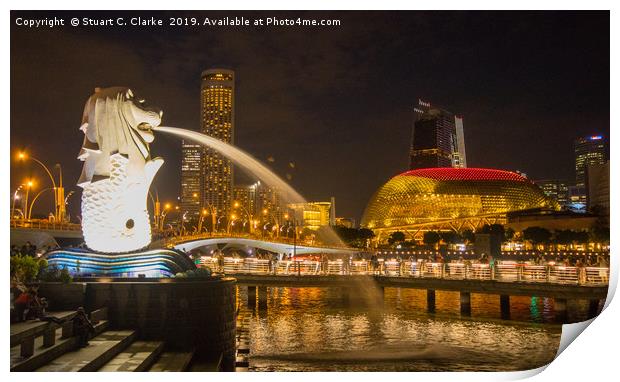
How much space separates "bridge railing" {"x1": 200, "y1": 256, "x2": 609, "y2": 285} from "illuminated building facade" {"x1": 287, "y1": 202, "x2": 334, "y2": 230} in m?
93.5

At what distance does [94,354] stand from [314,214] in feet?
401

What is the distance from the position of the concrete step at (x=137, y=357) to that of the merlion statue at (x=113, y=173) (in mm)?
3931

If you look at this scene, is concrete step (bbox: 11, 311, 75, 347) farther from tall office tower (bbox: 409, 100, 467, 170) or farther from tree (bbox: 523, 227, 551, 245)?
tall office tower (bbox: 409, 100, 467, 170)

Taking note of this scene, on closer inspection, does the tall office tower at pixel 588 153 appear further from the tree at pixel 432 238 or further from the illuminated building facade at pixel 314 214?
the illuminated building facade at pixel 314 214

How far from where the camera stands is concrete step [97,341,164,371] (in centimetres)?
1101

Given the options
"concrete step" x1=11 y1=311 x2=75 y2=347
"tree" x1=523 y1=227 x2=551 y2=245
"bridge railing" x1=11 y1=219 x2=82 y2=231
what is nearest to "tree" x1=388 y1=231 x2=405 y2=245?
"tree" x1=523 y1=227 x2=551 y2=245

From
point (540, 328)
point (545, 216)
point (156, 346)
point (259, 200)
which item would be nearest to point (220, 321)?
point (156, 346)

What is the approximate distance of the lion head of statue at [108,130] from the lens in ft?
52.8

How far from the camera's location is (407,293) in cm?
3619

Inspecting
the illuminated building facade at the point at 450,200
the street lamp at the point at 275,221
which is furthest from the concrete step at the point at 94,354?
the illuminated building facade at the point at 450,200

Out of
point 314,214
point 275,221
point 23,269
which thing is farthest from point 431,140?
point 23,269

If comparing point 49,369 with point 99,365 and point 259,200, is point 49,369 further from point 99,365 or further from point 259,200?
point 259,200

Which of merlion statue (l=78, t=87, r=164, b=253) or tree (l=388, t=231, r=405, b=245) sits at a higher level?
merlion statue (l=78, t=87, r=164, b=253)

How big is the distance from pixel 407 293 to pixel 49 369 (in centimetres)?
2789
